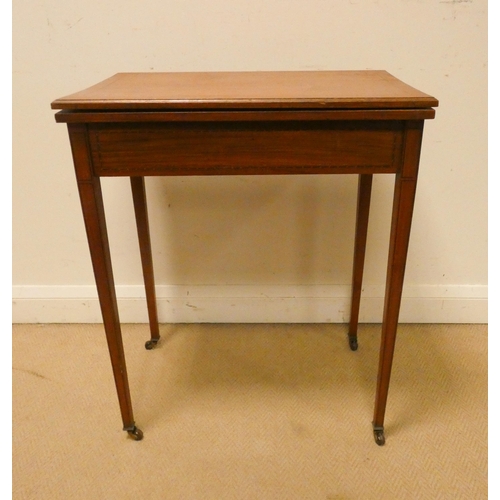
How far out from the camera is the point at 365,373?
1.29 m

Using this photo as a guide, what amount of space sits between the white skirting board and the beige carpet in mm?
37

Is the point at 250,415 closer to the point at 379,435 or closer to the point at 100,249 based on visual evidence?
the point at 379,435

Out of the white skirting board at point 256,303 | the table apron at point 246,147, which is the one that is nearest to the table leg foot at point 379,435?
the white skirting board at point 256,303

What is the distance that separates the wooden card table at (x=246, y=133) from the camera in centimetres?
79

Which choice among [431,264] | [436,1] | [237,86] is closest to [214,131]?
[237,86]

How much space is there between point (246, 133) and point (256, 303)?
78 cm

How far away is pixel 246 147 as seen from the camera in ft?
2.73

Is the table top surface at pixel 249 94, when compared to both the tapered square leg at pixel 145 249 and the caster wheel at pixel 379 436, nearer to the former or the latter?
the tapered square leg at pixel 145 249

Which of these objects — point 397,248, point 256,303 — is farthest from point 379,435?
point 256,303

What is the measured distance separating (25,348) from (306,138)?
1.13 metres

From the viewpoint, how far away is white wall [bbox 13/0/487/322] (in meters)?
1.22

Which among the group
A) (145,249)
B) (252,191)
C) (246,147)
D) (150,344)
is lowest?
(150,344)

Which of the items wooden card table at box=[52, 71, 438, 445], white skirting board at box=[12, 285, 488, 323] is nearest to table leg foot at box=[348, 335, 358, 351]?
white skirting board at box=[12, 285, 488, 323]

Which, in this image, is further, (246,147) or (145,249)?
(145,249)
